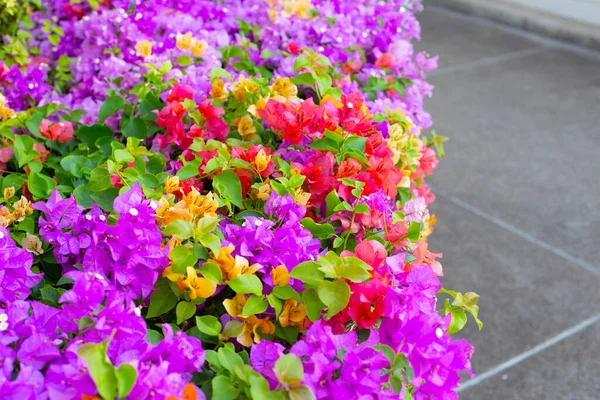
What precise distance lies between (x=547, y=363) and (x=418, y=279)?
1.73 metres

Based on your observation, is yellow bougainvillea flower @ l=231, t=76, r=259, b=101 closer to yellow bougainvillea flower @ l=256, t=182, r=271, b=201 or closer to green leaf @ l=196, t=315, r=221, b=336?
yellow bougainvillea flower @ l=256, t=182, r=271, b=201

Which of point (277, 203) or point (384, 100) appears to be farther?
A: point (384, 100)

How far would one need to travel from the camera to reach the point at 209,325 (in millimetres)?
1010

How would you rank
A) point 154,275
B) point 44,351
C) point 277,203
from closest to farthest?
point 44,351 → point 154,275 → point 277,203

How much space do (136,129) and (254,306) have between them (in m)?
0.68

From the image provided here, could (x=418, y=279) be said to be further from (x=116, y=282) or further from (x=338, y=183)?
(x=116, y=282)

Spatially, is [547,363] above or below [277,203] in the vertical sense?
below

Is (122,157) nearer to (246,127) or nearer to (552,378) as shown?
(246,127)

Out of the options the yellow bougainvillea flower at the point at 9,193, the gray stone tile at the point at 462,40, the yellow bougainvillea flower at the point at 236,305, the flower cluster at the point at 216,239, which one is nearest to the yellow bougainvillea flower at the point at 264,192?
the flower cluster at the point at 216,239

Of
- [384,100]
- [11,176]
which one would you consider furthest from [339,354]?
[384,100]

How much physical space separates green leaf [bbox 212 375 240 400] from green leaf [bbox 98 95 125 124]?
2.84ft

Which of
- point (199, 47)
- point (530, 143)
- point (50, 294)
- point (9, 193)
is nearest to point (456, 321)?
point (50, 294)

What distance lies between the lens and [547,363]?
2541mm

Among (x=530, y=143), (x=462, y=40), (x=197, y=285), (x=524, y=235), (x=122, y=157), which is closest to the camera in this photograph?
(x=197, y=285)
